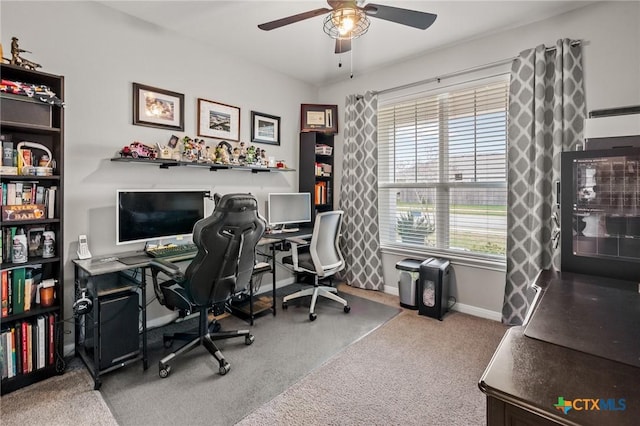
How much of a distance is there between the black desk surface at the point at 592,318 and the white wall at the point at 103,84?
2.85 m

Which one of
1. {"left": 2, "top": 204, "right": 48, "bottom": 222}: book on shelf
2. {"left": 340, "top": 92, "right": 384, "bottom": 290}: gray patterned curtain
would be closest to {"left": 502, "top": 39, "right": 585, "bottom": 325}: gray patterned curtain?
{"left": 340, "top": 92, "right": 384, "bottom": 290}: gray patterned curtain

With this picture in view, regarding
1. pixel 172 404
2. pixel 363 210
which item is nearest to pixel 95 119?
pixel 172 404

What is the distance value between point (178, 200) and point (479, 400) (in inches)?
105

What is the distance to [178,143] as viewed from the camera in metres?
2.88

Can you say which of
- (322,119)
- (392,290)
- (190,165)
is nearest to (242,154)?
(190,165)

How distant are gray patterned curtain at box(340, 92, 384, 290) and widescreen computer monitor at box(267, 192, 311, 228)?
51 centimetres

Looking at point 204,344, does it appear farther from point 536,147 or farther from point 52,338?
point 536,147

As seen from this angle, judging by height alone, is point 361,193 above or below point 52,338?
above

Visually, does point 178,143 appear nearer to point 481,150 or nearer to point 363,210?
point 363,210

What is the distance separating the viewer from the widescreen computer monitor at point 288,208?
11.6ft

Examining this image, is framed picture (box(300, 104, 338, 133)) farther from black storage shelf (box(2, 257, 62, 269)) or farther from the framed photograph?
black storage shelf (box(2, 257, 62, 269))

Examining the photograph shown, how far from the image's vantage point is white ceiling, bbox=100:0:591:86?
7.95 feet

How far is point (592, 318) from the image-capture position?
113cm

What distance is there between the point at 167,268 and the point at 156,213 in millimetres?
674
